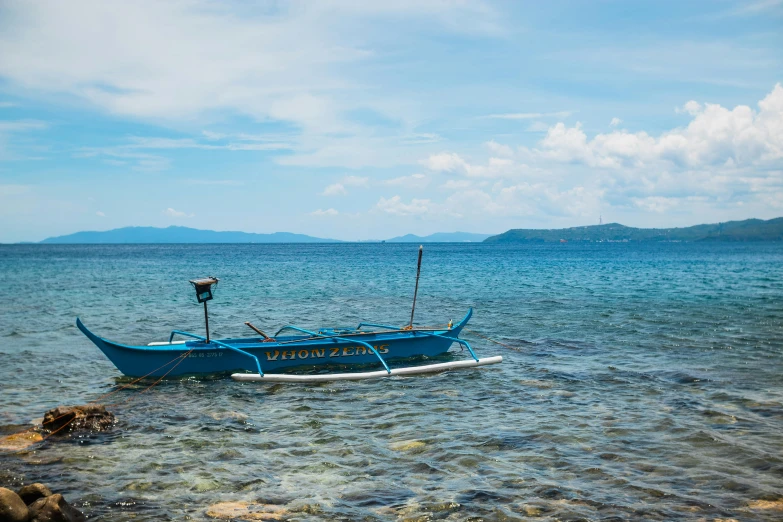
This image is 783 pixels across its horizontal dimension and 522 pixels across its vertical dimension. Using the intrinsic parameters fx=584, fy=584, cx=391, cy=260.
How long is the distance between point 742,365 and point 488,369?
8209mm

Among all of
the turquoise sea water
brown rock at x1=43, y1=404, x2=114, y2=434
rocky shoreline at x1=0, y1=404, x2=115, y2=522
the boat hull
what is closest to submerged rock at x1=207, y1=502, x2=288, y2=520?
the turquoise sea water

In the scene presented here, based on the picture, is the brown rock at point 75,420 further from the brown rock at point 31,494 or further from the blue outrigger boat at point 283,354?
the brown rock at point 31,494

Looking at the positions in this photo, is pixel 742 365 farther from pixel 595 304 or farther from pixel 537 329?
pixel 595 304

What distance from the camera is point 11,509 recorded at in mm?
7223

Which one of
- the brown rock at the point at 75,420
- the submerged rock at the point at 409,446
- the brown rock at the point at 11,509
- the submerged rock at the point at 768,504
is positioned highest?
the brown rock at the point at 11,509

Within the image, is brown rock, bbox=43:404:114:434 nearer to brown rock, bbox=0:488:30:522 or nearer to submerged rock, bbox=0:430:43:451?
submerged rock, bbox=0:430:43:451

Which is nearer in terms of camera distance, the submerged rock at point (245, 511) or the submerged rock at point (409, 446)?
the submerged rock at point (245, 511)

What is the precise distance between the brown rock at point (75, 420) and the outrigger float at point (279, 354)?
3018mm

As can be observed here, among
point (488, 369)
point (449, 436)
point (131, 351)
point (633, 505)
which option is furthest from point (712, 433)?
point (131, 351)

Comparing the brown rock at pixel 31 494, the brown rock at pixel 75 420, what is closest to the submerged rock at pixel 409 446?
the brown rock at pixel 31 494

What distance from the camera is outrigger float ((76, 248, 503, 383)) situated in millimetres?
16688

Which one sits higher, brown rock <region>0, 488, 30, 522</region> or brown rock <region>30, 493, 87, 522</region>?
brown rock <region>0, 488, 30, 522</region>

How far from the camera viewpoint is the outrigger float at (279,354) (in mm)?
16688

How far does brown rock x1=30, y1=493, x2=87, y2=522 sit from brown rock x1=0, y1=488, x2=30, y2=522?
0.39 ft
